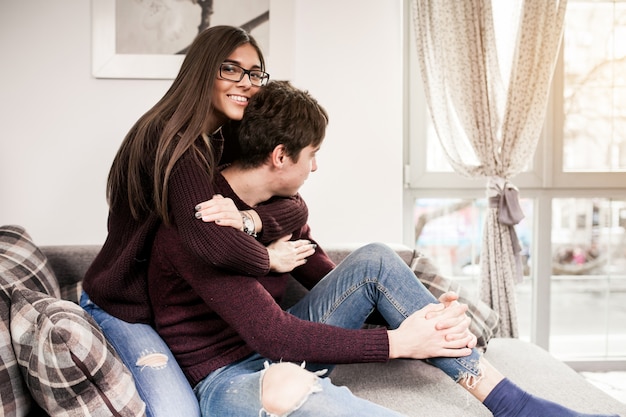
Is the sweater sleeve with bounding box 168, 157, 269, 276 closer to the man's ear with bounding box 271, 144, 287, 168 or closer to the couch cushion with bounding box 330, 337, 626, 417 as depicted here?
the man's ear with bounding box 271, 144, 287, 168

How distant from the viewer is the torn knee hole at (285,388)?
124 centimetres

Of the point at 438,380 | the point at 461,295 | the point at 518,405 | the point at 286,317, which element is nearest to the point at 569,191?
the point at 461,295

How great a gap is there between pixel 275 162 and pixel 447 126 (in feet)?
4.55

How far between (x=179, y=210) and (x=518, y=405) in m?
0.96

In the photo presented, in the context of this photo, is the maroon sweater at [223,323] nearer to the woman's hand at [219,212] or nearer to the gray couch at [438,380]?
the woman's hand at [219,212]

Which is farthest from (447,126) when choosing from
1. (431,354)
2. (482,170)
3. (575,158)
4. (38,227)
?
(38,227)

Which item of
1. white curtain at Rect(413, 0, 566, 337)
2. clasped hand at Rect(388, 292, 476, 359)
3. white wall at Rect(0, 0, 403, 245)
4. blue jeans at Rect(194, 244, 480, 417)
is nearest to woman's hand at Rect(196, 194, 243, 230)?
blue jeans at Rect(194, 244, 480, 417)

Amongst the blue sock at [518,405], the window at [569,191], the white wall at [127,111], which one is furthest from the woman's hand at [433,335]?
the window at [569,191]

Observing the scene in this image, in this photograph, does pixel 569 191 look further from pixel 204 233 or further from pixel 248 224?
pixel 204 233

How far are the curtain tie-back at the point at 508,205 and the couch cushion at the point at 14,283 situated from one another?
186 centimetres

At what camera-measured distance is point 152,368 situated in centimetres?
142

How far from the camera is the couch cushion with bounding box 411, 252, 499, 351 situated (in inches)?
78.9

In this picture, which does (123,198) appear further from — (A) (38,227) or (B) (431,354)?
(A) (38,227)

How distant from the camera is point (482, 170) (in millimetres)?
2732
